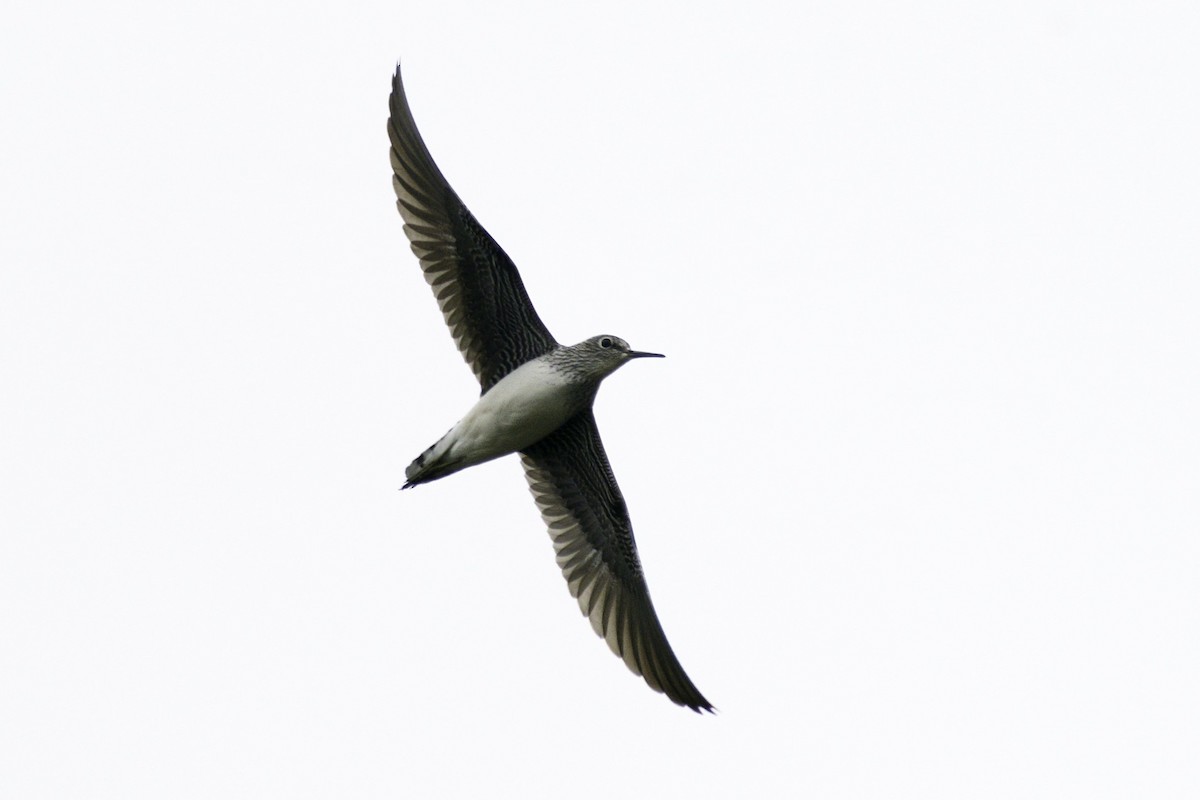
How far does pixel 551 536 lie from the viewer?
55.4 feet

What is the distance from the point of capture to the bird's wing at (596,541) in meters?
16.6

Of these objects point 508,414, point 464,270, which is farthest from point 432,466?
point 464,270

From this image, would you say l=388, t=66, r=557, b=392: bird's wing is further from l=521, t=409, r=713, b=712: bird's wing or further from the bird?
l=521, t=409, r=713, b=712: bird's wing

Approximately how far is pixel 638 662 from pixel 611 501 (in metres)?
1.70

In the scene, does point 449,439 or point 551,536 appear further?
point 551,536

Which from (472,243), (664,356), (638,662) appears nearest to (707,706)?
(638,662)

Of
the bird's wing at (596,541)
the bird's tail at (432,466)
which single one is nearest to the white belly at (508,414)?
the bird's tail at (432,466)

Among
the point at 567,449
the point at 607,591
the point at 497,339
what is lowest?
the point at 607,591

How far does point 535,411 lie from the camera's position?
51.3 feet

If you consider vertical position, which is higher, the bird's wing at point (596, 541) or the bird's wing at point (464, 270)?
the bird's wing at point (464, 270)

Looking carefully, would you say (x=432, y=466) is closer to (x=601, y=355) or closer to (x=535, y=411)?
(x=535, y=411)

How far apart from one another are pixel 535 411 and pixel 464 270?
1.59 m

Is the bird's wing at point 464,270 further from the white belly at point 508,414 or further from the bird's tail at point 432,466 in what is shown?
the bird's tail at point 432,466

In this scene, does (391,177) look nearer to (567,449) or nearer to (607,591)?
(567,449)
